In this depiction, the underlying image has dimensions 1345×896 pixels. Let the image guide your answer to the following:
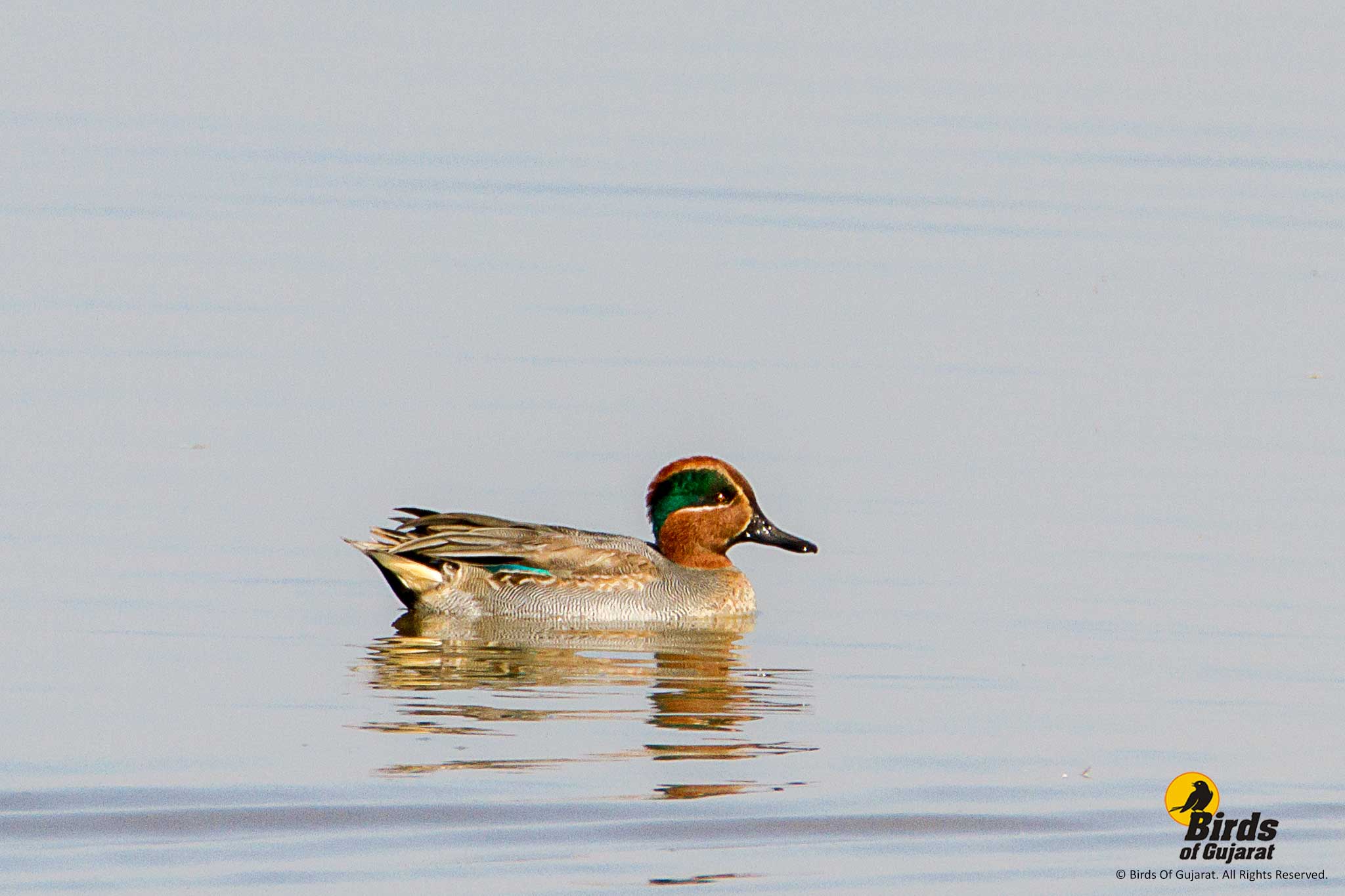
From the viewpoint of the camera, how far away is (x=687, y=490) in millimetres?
12922

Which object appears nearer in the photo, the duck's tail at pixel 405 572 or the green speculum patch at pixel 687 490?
the duck's tail at pixel 405 572

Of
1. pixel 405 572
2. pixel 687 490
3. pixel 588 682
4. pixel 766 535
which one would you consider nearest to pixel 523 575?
pixel 405 572

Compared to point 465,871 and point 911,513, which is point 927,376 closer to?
point 911,513

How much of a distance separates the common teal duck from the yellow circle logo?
370cm

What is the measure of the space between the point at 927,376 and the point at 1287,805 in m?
7.91

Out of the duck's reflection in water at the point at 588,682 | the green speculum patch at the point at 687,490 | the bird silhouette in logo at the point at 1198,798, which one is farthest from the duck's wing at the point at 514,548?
the bird silhouette in logo at the point at 1198,798

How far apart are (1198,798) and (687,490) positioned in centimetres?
474

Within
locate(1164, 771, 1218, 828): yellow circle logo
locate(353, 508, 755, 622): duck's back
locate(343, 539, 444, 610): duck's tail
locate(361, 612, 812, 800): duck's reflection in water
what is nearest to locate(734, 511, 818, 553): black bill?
locate(353, 508, 755, 622): duck's back

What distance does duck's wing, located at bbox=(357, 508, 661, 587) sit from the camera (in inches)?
473

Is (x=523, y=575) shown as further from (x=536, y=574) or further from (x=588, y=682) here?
(x=588, y=682)

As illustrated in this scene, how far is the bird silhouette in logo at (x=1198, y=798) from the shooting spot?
8492mm

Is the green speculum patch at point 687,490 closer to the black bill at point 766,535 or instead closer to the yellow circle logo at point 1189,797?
the black bill at point 766,535

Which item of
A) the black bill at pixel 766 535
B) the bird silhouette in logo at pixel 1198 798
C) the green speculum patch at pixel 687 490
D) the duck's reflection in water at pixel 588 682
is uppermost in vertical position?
the green speculum patch at pixel 687 490

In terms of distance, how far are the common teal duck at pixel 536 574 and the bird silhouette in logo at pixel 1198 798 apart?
3787 millimetres
